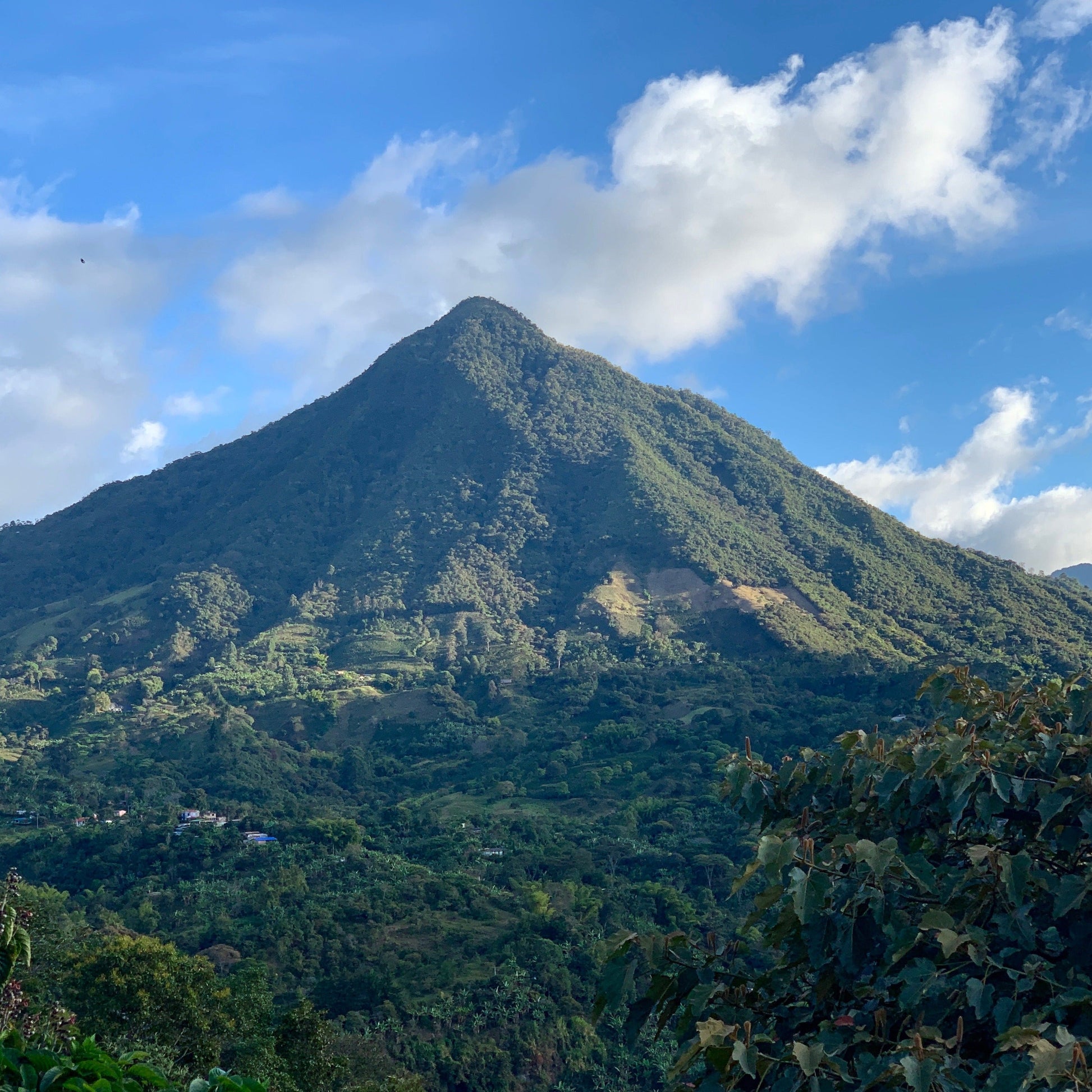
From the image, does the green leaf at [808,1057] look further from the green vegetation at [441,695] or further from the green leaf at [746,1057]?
the green vegetation at [441,695]

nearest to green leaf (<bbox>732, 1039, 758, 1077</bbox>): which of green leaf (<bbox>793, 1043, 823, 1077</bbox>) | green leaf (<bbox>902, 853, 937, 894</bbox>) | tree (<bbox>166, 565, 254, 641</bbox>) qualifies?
green leaf (<bbox>793, 1043, 823, 1077</bbox>)

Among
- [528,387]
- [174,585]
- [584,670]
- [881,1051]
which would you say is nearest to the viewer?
[881,1051]

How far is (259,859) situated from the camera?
141ft

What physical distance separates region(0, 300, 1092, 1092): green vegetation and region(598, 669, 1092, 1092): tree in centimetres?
17

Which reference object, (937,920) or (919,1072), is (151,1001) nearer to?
(937,920)

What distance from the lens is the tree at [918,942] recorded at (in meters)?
4.28

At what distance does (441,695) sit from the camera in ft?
254

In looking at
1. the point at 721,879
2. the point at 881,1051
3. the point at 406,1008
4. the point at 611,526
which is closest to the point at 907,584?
the point at 611,526

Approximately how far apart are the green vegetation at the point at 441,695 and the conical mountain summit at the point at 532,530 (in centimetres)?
50

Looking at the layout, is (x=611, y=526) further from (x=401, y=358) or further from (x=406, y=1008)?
(x=406, y=1008)

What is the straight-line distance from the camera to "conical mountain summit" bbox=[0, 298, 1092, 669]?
90.8 metres

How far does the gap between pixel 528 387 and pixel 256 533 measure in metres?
43.1

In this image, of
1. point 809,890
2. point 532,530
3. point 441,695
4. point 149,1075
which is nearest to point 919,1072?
point 809,890

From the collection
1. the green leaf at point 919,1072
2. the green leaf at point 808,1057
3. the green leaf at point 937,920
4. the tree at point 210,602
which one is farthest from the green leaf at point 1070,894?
the tree at point 210,602
